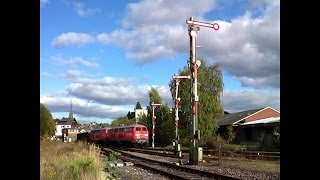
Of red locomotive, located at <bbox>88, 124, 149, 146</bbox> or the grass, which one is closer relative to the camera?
the grass

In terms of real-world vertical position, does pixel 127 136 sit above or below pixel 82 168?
below

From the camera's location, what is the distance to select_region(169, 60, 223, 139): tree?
5353 cm

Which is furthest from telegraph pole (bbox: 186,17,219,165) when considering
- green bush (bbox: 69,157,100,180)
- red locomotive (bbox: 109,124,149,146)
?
red locomotive (bbox: 109,124,149,146)

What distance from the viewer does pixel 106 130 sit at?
5869 centimetres

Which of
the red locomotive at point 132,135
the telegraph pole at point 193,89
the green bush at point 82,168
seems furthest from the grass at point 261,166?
the red locomotive at point 132,135

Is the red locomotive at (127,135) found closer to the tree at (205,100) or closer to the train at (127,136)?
the train at (127,136)

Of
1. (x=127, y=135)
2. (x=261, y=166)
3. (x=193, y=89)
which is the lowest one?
(x=127, y=135)

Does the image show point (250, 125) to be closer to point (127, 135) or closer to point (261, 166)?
point (127, 135)

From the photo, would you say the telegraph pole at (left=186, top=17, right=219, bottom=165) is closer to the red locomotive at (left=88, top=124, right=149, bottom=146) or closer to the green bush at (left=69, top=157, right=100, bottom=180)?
the green bush at (left=69, top=157, right=100, bottom=180)

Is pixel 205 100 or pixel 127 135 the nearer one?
pixel 127 135

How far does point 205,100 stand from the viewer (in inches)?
2216

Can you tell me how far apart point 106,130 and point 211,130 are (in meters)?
14.5

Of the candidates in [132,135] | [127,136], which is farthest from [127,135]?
[132,135]

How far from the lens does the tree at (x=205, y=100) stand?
176ft
